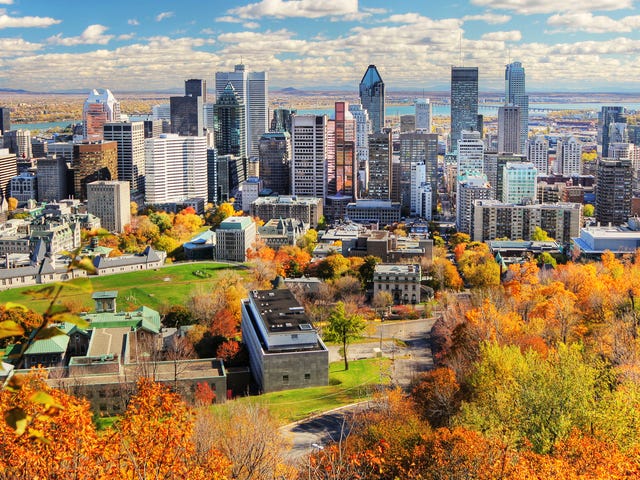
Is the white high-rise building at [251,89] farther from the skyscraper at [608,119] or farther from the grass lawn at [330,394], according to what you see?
the grass lawn at [330,394]

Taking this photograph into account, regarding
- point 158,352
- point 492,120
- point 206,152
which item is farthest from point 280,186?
point 492,120

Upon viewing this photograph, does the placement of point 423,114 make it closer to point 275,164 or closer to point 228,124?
point 228,124

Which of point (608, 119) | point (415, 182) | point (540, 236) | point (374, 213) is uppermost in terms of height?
point (608, 119)

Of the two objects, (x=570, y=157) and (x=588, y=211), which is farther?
(x=570, y=157)

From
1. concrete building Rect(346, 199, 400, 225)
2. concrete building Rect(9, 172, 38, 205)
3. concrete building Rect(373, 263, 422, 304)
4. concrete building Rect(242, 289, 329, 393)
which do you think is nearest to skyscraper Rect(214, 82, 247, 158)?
concrete building Rect(9, 172, 38, 205)

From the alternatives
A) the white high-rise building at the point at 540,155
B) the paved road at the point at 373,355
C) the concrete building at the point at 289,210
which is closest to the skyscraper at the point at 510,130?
the white high-rise building at the point at 540,155

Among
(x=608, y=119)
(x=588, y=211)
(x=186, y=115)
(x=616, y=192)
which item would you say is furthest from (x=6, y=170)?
(x=608, y=119)
